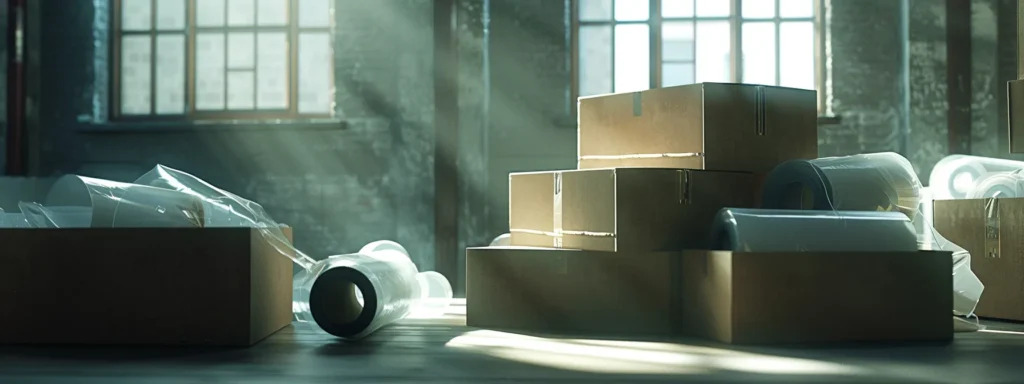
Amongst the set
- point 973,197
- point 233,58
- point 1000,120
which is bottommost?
point 973,197

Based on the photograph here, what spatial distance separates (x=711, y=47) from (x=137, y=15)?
A: 10.9ft

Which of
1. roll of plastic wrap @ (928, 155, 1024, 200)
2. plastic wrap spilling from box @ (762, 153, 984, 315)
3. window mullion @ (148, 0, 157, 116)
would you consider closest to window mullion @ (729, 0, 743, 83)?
roll of plastic wrap @ (928, 155, 1024, 200)

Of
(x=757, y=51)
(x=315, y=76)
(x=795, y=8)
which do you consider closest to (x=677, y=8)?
(x=757, y=51)

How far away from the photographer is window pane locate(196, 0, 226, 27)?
5.40 metres

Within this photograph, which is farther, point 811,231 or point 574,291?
point 574,291

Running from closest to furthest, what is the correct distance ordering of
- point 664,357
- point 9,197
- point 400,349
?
point 664,357, point 400,349, point 9,197

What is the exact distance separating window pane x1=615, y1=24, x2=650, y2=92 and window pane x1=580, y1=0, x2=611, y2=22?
0.35 ft

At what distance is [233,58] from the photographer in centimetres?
538

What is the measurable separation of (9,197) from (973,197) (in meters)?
4.70

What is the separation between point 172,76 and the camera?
17.7 feet

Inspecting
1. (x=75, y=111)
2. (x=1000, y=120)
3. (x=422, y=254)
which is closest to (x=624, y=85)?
(x=422, y=254)

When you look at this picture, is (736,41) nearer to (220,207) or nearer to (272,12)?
(272,12)

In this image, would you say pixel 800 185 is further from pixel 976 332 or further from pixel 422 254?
pixel 422 254

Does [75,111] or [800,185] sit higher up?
[75,111]
